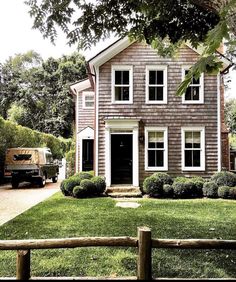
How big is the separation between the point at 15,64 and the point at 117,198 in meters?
51.3

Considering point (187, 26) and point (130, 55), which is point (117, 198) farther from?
point (187, 26)

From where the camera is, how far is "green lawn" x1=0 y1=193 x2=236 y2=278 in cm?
573

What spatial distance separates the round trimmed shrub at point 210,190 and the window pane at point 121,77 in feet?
20.1

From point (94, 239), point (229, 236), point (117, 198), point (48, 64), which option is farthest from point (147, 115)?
point (48, 64)

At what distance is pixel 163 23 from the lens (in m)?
6.48

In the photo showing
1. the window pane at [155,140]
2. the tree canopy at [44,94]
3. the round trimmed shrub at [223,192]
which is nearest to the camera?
the round trimmed shrub at [223,192]

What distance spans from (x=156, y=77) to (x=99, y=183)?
19.4 ft

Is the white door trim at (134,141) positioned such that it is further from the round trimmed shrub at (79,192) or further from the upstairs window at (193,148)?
the upstairs window at (193,148)

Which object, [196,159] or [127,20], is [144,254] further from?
[196,159]

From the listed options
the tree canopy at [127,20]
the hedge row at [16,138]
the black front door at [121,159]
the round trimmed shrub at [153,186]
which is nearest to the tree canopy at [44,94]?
the hedge row at [16,138]

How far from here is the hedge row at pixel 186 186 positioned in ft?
49.0

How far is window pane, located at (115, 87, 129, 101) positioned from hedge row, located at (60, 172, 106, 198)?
13.2 ft

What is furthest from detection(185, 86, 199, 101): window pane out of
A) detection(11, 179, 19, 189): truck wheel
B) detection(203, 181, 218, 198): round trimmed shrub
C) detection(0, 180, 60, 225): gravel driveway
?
detection(11, 179, 19, 189): truck wheel

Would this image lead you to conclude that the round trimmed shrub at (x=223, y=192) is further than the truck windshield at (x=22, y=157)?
No
